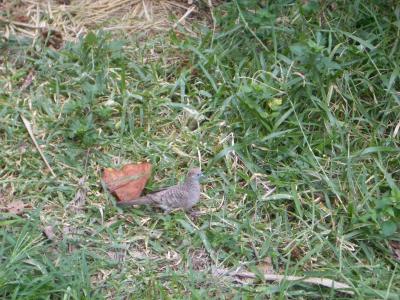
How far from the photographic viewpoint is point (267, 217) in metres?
4.79

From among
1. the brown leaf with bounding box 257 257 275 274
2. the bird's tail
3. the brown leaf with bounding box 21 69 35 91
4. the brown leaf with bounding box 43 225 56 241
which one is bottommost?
the brown leaf with bounding box 257 257 275 274

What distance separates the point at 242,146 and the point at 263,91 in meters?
0.42

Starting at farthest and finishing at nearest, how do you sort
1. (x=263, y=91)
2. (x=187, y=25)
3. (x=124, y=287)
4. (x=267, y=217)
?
(x=187, y=25) → (x=263, y=91) → (x=267, y=217) → (x=124, y=287)

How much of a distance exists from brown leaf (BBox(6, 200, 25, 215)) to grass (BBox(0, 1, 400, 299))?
5 centimetres

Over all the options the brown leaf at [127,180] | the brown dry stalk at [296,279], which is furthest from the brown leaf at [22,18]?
the brown dry stalk at [296,279]

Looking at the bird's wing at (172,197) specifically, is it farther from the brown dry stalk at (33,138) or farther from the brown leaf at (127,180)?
the brown dry stalk at (33,138)

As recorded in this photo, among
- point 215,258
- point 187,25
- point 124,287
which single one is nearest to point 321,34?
point 187,25

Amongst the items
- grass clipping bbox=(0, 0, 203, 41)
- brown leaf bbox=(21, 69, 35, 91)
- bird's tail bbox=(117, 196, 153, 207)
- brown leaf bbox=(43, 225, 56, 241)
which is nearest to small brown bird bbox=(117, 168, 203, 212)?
bird's tail bbox=(117, 196, 153, 207)

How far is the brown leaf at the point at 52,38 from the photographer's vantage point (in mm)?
5793

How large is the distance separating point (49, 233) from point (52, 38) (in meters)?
1.82

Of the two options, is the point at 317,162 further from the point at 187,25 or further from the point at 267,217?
the point at 187,25

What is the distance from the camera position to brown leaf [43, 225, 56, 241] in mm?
4547

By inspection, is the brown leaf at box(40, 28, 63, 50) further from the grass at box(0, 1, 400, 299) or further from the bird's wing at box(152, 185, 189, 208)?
the bird's wing at box(152, 185, 189, 208)

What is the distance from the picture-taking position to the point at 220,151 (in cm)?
505
